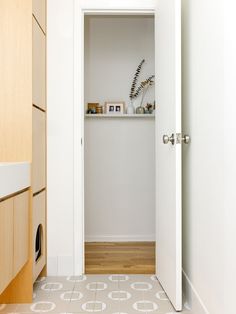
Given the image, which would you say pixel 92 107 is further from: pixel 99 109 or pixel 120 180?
pixel 120 180

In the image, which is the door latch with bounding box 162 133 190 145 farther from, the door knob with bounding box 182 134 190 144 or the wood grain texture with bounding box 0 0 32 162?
the wood grain texture with bounding box 0 0 32 162

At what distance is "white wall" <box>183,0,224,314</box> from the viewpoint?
1.59 meters

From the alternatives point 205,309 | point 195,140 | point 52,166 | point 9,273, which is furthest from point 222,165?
point 52,166

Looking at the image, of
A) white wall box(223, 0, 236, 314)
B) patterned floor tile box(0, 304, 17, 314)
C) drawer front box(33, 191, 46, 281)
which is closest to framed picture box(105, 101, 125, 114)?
drawer front box(33, 191, 46, 281)

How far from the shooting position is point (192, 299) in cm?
206

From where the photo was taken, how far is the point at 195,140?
1.99m

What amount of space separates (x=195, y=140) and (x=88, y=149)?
1797mm

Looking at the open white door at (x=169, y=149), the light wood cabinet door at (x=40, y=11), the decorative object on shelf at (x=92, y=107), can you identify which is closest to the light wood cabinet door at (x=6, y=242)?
the open white door at (x=169, y=149)

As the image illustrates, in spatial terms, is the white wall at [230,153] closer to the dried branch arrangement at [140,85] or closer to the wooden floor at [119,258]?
the wooden floor at [119,258]

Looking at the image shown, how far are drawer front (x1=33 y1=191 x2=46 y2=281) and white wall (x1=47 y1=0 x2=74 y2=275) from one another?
0.27 ft

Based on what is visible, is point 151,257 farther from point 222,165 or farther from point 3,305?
point 222,165

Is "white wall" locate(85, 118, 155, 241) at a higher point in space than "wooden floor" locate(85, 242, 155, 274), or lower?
higher

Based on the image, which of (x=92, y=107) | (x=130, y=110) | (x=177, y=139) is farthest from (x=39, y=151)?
(x=130, y=110)

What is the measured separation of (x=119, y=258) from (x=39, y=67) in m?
1.63
